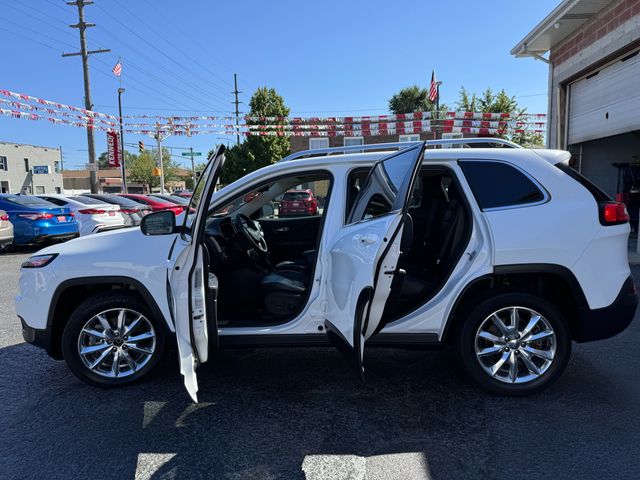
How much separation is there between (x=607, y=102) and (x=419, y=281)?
32.2 feet

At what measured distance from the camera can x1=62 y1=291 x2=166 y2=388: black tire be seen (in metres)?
3.41

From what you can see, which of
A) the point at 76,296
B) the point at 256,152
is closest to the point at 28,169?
the point at 256,152

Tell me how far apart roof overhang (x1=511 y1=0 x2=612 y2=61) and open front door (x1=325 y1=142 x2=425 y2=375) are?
31.3ft

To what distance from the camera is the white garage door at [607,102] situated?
31.4 ft

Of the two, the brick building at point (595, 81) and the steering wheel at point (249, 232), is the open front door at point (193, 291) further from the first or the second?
the brick building at point (595, 81)

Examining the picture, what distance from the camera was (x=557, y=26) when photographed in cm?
1103

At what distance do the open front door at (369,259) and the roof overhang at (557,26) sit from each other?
376 inches

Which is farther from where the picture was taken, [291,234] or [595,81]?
[595,81]

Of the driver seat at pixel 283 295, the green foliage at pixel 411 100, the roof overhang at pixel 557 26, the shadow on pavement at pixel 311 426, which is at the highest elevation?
the green foliage at pixel 411 100

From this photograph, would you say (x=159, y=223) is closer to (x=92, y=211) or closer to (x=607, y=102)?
(x=92, y=211)

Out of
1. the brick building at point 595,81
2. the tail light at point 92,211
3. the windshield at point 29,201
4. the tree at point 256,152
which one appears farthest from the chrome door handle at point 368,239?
the tree at point 256,152

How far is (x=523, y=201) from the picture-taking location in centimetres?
330

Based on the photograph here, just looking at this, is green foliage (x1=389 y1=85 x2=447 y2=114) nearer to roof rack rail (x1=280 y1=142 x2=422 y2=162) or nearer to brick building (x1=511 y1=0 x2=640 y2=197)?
brick building (x1=511 y1=0 x2=640 y2=197)

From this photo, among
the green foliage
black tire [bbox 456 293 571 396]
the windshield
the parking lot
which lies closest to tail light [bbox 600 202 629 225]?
black tire [bbox 456 293 571 396]
